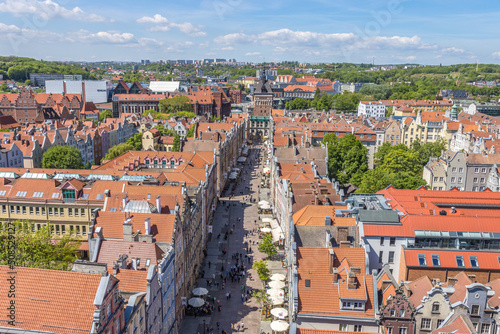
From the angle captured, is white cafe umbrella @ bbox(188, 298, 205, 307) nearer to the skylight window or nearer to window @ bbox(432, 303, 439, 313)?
window @ bbox(432, 303, 439, 313)

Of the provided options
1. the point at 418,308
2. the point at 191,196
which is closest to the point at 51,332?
the point at 418,308

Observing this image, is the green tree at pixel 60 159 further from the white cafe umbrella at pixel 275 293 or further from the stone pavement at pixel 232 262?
the white cafe umbrella at pixel 275 293

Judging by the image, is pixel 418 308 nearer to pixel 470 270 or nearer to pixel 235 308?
pixel 470 270

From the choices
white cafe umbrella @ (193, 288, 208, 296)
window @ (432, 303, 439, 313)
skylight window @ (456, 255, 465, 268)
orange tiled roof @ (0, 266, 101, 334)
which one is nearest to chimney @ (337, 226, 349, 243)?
skylight window @ (456, 255, 465, 268)

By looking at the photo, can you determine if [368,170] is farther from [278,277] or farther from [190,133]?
[190,133]

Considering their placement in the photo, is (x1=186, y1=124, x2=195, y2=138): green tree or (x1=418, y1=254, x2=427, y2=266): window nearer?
(x1=418, y1=254, x2=427, y2=266): window

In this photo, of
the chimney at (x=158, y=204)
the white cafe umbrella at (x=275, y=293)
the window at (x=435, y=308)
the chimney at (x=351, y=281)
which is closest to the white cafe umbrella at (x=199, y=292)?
the white cafe umbrella at (x=275, y=293)
